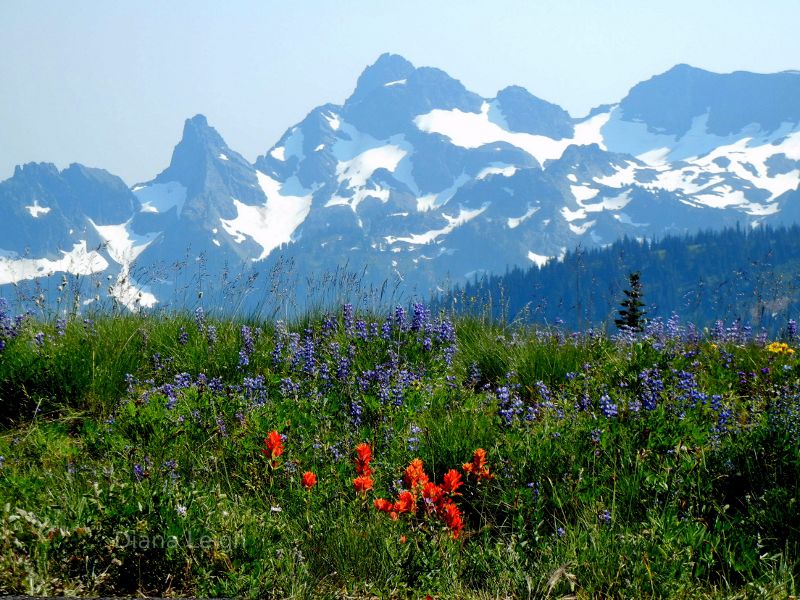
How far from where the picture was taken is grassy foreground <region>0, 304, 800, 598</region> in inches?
141

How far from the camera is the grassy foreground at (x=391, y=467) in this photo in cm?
358

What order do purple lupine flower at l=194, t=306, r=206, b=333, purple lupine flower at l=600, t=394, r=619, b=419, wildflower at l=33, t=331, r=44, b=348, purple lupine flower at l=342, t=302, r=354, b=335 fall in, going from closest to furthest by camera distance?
purple lupine flower at l=600, t=394, r=619, b=419
wildflower at l=33, t=331, r=44, b=348
purple lupine flower at l=342, t=302, r=354, b=335
purple lupine flower at l=194, t=306, r=206, b=333

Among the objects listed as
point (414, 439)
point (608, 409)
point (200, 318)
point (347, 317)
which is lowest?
point (414, 439)

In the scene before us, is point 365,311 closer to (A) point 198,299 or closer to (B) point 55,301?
(A) point 198,299

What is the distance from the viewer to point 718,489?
4.70m

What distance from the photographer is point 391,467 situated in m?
4.92

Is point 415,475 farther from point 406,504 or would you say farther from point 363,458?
point 363,458

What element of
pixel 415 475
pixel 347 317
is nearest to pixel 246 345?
pixel 347 317

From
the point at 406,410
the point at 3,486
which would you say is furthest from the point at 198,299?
the point at 3,486

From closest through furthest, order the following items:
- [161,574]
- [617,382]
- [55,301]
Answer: [161,574]
[617,382]
[55,301]

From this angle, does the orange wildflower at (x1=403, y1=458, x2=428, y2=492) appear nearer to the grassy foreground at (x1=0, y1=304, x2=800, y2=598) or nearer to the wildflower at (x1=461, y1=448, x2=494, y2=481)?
the grassy foreground at (x1=0, y1=304, x2=800, y2=598)

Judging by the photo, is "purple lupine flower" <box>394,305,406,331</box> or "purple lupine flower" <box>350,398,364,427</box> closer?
"purple lupine flower" <box>350,398,364,427</box>

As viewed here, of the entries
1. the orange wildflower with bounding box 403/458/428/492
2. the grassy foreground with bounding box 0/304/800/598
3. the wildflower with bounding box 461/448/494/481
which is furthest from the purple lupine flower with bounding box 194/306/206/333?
the orange wildflower with bounding box 403/458/428/492

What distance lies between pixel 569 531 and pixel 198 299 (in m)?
6.87
